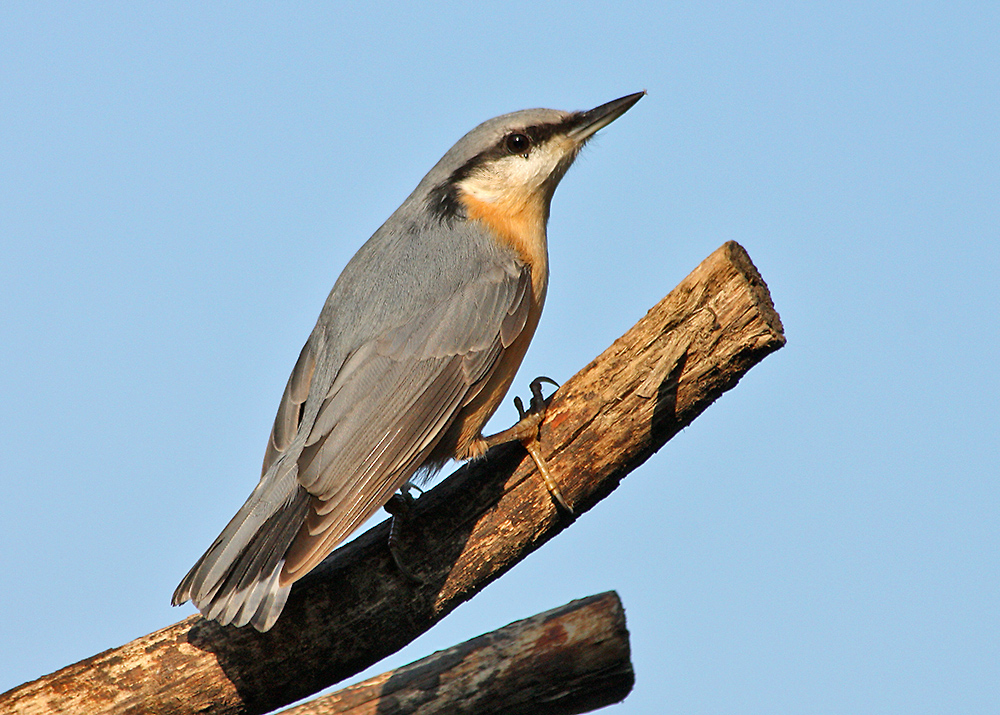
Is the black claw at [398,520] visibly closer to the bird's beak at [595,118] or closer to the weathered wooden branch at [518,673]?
the weathered wooden branch at [518,673]

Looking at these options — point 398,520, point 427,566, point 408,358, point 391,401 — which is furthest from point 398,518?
point 408,358

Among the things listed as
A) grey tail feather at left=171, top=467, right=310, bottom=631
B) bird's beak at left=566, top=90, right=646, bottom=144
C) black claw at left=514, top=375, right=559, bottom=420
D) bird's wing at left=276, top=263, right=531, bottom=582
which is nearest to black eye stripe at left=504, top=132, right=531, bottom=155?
bird's beak at left=566, top=90, right=646, bottom=144

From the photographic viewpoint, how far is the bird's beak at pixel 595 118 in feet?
15.1

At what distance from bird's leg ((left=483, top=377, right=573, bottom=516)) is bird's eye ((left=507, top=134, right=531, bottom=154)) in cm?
130

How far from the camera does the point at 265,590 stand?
10.6ft

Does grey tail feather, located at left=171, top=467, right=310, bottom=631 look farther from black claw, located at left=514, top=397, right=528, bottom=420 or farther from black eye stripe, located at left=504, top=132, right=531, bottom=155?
black eye stripe, located at left=504, top=132, right=531, bottom=155

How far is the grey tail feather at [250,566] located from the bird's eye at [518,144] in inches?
75.7

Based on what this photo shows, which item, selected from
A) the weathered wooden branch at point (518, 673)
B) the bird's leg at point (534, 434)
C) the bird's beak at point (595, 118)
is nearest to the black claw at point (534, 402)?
the bird's leg at point (534, 434)

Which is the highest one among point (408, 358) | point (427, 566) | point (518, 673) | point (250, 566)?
point (408, 358)

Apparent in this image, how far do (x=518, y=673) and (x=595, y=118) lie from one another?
101 inches

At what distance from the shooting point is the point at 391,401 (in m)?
3.73

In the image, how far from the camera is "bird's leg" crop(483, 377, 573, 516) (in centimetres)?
356

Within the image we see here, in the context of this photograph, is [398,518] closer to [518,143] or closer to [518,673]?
[518,673]

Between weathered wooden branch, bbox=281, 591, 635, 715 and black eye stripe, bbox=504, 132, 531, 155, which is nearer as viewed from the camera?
weathered wooden branch, bbox=281, 591, 635, 715
